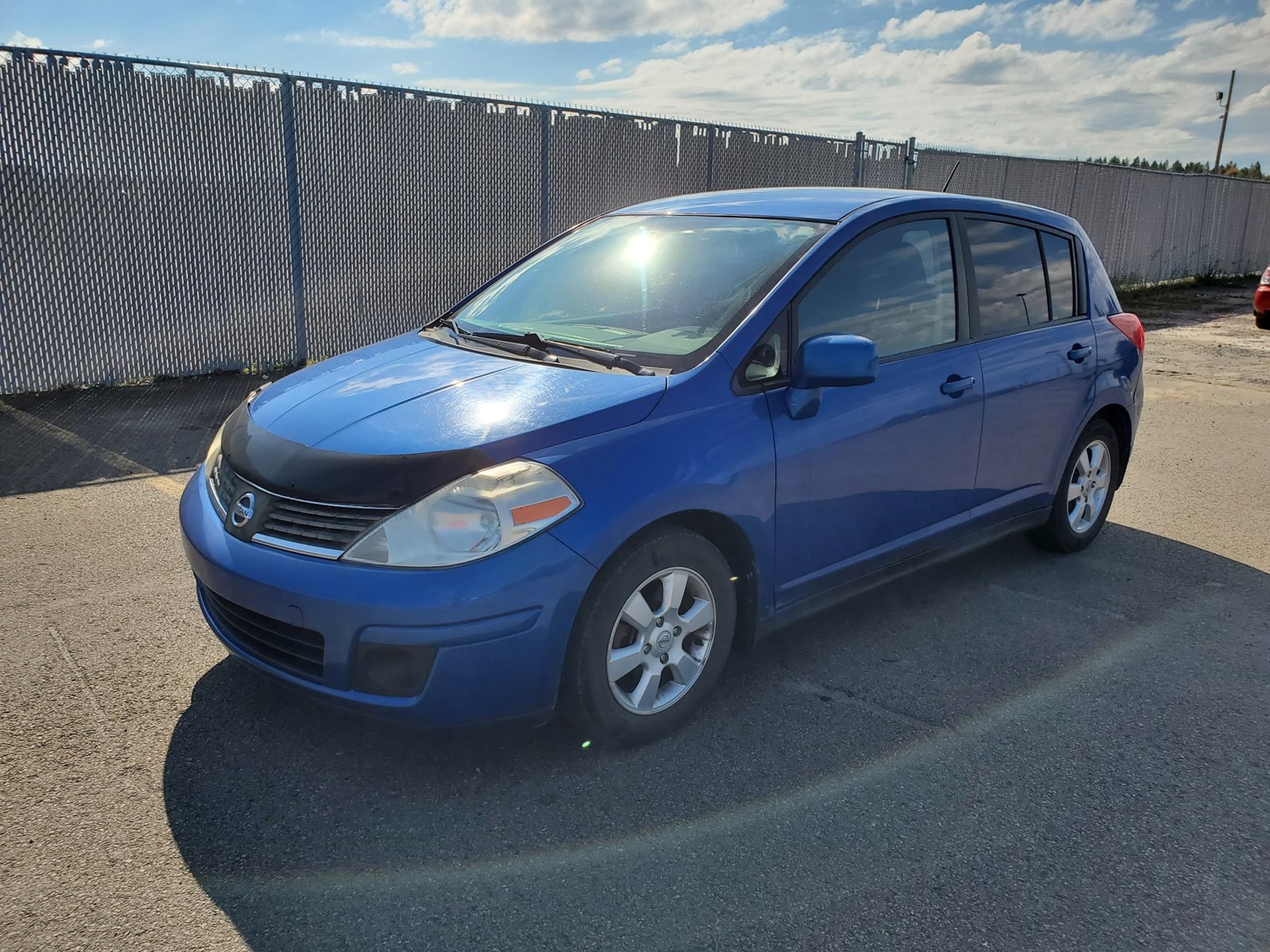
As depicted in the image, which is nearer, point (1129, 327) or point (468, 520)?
point (468, 520)

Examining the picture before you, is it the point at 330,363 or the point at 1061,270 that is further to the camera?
the point at 1061,270

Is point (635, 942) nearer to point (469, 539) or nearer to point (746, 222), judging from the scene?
point (469, 539)

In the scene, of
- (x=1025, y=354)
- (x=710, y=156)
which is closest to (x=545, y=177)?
(x=710, y=156)

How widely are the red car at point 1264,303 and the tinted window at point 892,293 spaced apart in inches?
535

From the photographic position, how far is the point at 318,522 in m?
2.88

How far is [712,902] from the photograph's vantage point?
2.53 meters

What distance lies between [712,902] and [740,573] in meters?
1.18

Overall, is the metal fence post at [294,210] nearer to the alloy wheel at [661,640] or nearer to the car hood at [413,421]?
the car hood at [413,421]

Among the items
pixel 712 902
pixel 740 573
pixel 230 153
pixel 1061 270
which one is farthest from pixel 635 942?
pixel 230 153

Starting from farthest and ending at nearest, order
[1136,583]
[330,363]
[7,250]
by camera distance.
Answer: [7,250] < [1136,583] < [330,363]

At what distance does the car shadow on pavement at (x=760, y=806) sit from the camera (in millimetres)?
2482

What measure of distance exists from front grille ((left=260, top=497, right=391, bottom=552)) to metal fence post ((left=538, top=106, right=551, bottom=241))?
321 inches

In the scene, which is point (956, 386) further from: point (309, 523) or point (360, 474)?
point (309, 523)

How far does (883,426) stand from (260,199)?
23.5 feet
